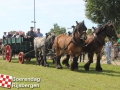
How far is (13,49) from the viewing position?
1838 centimetres

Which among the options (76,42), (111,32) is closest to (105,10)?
(111,32)

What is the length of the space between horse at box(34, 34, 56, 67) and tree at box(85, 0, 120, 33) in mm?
21751

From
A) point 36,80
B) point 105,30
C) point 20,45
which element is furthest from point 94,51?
point 20,45

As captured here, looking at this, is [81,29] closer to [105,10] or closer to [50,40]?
[50,40]

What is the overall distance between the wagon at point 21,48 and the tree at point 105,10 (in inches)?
820

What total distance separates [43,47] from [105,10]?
22643mm

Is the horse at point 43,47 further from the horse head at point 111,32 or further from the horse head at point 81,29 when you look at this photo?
the horse head at point 111,32

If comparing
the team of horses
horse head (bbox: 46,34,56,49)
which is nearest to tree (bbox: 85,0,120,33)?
horse head (bbox: 46,34,56,49)

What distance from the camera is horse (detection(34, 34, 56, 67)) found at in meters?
15.7

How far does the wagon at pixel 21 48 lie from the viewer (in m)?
17.2

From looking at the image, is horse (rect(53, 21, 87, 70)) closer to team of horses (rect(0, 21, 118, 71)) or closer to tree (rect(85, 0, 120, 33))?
team of horses (rect(0, 21, 118, 71))

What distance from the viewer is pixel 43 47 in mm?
15914

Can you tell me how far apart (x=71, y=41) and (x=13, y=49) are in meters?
6.45

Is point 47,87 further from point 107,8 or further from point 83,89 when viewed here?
Result: point 107,8
